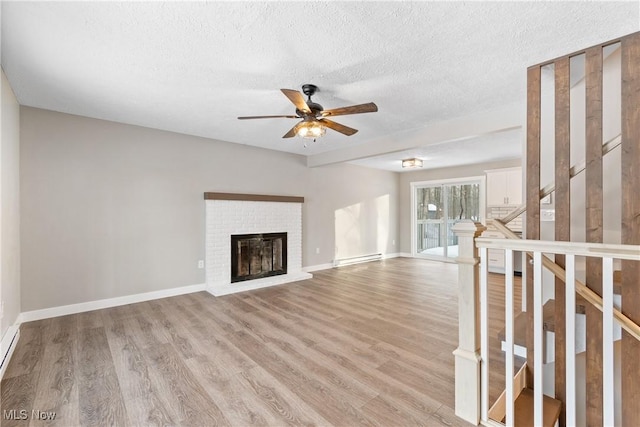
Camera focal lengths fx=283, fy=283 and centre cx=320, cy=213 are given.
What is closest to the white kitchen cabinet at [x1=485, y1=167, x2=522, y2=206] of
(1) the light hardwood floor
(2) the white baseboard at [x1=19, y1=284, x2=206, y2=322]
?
(1) the light hardwood floor

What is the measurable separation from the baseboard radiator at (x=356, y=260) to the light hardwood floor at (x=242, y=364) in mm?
2573

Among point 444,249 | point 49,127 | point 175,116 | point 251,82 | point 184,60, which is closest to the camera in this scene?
point 184,60

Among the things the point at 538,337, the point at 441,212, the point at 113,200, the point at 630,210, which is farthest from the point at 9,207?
the point at 441,212

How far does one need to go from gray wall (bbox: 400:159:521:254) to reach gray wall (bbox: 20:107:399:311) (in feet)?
14.1

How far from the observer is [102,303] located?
144 inches

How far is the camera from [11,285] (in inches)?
109

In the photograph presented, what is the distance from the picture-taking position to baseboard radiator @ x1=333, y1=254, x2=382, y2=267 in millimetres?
6508

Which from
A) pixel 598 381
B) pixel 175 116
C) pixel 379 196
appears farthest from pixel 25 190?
pixel 379 196

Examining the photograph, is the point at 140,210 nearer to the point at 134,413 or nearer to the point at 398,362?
the point at 134,413

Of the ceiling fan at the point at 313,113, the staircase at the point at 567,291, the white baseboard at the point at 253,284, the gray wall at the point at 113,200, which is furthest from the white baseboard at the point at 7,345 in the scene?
the staircase at the point at 567,291

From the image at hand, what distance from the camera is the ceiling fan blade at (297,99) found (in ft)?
7.32

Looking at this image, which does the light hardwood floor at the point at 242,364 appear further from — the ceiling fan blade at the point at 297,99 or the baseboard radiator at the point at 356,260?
the baseboard radiator at the point at 356,260

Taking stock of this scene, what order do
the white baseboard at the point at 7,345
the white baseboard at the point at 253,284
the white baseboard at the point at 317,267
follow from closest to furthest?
1. the white baseboard at the point at 7,345
2. the white baseboard at the point at 253,284
3. the white baseboard at the point at 317,267

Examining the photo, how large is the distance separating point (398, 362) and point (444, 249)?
5600 millimetres
